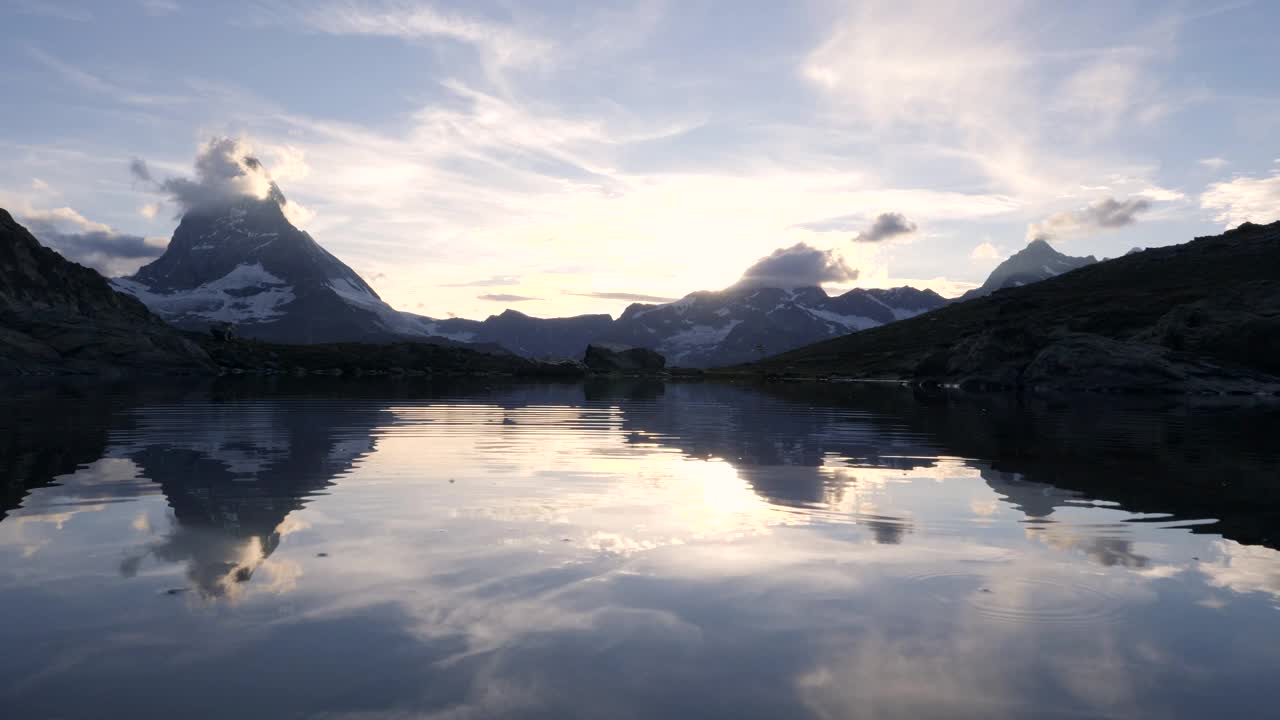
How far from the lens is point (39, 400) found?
47875mm

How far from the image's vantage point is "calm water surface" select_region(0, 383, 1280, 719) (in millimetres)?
7023

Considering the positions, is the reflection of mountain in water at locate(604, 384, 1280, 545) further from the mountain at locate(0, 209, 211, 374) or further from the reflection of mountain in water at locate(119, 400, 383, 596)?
the mountain at locate(0, 209, 211, 374)

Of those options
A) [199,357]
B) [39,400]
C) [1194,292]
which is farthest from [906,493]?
[1194,292]

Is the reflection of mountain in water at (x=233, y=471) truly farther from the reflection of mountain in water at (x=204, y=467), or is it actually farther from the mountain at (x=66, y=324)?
the mountain at (x=66, y=324)

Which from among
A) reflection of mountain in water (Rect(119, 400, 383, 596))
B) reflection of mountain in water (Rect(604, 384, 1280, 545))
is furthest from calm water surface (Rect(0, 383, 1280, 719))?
reflection of mountain in water (Rect(604, 384, 1280, 545))

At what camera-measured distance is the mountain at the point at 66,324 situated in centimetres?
10688

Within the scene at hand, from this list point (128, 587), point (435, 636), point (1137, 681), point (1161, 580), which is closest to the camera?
point (1137, 681)

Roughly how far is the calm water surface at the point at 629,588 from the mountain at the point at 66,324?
105475mm

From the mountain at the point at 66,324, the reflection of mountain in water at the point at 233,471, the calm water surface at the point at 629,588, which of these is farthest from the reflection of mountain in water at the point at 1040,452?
the mountain at the point at 66,324

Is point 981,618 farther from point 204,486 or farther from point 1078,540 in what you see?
point 204,486

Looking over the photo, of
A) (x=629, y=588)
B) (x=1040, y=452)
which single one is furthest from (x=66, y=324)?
(x=629, y=588)

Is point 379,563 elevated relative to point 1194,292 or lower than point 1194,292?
lower

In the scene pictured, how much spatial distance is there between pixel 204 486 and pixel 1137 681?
17414 millimetres

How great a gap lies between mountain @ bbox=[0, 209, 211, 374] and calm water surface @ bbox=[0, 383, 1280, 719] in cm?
10548
